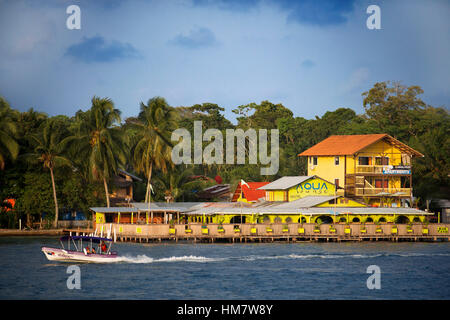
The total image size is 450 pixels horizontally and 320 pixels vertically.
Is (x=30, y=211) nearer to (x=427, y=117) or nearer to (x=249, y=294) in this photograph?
(x=249, y=294)

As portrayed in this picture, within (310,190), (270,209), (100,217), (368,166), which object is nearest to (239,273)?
(270,209)

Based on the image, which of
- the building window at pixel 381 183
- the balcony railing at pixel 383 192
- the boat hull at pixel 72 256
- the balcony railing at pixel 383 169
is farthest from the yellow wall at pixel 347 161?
A: the boat hull at pixel 72 256

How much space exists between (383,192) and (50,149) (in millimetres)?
35114

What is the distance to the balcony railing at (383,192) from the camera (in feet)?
235

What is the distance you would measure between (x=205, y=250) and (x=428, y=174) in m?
34.3

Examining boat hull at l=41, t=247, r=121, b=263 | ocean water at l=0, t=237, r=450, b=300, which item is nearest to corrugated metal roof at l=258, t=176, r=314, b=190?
ocean water at l=0, t=237, r=450, b=300

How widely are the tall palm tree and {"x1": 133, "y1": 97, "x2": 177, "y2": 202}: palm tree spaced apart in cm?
199

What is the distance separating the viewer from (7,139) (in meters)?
73.3

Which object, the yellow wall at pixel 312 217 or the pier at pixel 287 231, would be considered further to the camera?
the yellow wall at pixel 312 217

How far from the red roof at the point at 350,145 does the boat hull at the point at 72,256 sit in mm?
33025

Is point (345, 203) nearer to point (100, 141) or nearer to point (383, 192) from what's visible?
point (383, 192)

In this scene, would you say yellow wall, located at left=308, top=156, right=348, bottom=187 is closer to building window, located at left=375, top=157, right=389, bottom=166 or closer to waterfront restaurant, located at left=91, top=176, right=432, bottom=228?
waterfront restaurant, located at left=91, top=176, right=432, bottom=228

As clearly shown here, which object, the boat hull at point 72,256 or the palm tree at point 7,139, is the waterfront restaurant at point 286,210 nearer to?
the palm tree at point 7,139
